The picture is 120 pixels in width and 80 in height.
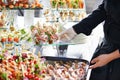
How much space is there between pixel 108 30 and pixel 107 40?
0.08m

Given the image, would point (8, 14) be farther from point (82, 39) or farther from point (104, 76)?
point (104, 76)

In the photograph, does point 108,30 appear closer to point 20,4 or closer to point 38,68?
point 38,68

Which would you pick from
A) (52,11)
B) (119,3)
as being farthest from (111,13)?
(52,11)

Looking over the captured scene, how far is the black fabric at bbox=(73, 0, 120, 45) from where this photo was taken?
1.90 metres

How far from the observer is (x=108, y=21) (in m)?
2.01

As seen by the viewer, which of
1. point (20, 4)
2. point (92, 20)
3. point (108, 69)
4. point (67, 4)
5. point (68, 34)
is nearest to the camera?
point (108, 69)

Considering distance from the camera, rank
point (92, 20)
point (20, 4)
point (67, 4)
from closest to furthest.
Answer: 1. point (92, 20)
2. point (20, 4)
3. point (67, 4)

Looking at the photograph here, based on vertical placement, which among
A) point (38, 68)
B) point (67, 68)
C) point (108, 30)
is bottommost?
point (67, 68)

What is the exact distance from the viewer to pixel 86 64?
2.23 metres

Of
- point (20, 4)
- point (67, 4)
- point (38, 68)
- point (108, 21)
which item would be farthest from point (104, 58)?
point (67, 4)

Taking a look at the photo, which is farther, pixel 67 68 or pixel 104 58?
pixel 67 68

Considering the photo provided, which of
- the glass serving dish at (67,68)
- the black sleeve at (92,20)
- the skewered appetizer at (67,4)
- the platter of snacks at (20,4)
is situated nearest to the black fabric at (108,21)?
the black sleeve at (92,20)

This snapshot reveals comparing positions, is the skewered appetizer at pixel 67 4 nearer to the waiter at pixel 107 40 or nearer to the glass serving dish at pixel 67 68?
the waiter at pixel 107 40

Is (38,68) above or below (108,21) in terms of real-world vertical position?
below
